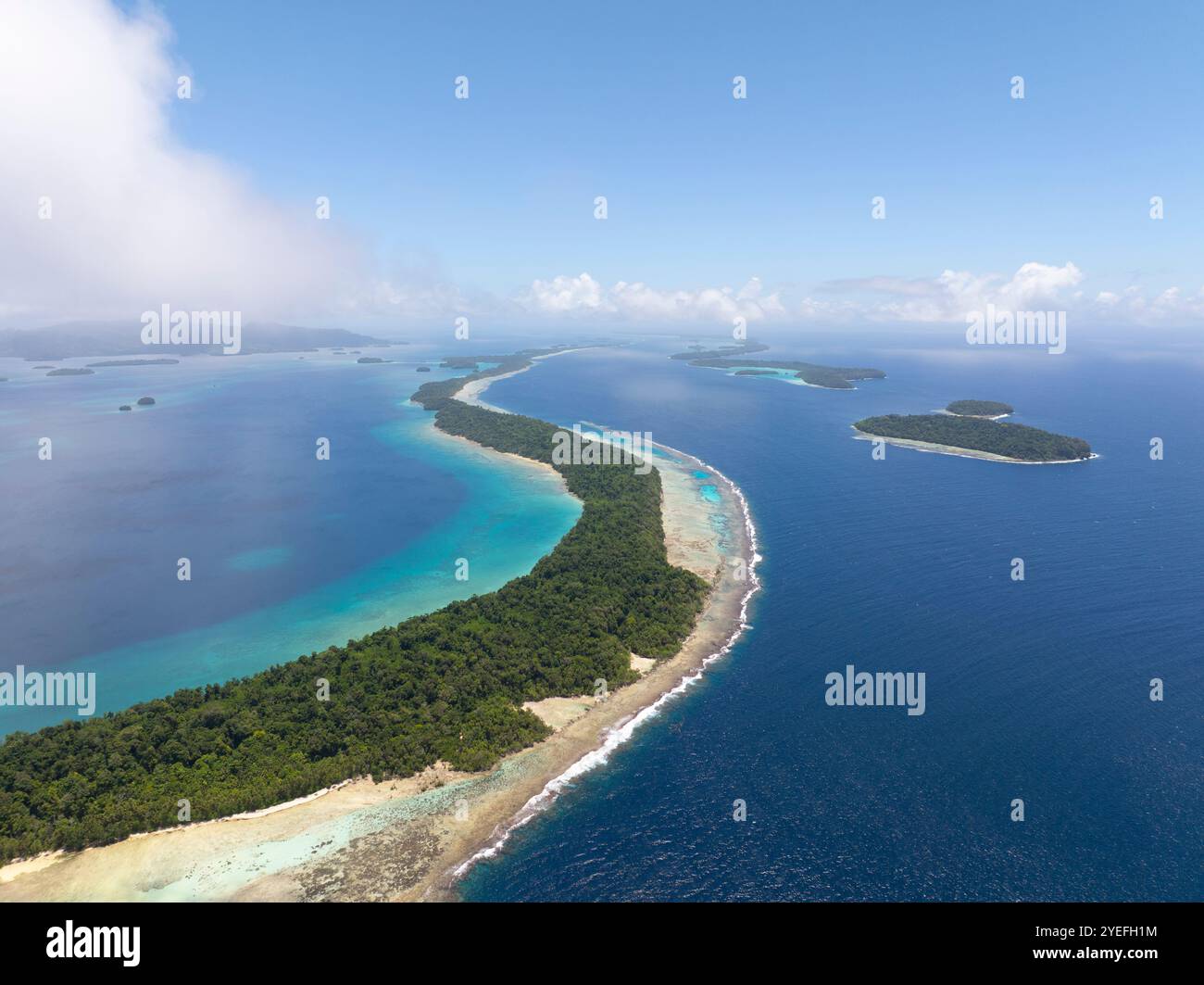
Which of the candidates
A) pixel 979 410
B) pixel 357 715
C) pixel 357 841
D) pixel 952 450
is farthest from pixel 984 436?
pixel 357 841

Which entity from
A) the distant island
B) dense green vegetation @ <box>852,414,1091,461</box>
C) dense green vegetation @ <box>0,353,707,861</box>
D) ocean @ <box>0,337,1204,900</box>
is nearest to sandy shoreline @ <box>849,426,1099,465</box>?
dense green vegetation @ <box>852,414,1091,461</box>

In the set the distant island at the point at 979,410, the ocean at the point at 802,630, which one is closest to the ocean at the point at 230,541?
the ocean at the point at 802,630

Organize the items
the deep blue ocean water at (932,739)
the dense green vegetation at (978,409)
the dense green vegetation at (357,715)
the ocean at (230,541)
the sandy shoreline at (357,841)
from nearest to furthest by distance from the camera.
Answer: the sandy shoreline at (357,841), the deep blue ocean water at (932,739), the dense green vegetation at (357,715), the ocean at (230,541), the dense green vegetation at (978,409)

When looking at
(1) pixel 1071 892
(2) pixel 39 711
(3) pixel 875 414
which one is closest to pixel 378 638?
(2) pixel 39 711

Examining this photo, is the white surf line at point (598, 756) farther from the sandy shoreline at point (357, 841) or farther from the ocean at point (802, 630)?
the ocean at point (802, 630)

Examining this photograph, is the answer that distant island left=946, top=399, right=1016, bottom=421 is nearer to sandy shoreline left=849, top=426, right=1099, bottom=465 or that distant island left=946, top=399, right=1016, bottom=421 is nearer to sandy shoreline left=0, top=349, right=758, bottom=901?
sandy shoreline left=849, top=426, right=1099, bottom=465
